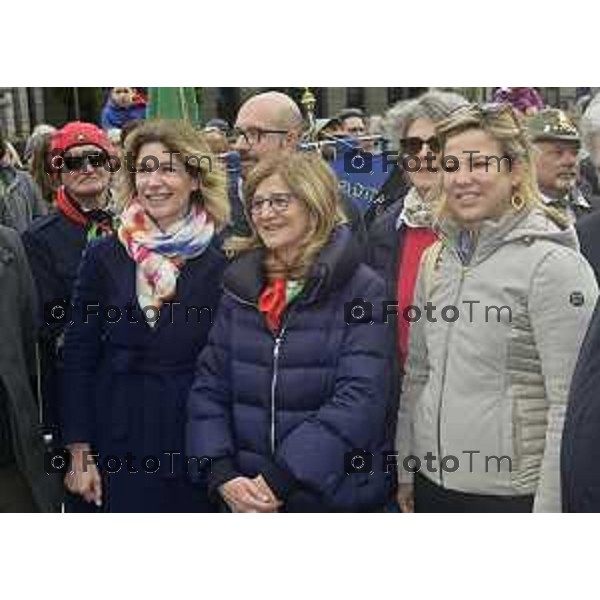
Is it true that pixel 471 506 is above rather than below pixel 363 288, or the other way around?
below

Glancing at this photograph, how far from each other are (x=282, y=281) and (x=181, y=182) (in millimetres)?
424

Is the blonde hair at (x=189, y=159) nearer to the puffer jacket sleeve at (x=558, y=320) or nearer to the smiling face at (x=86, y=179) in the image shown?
the smiling face at (x=86, y=179)

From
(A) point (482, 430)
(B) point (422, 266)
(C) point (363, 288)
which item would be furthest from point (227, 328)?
(A) point (482, 430)

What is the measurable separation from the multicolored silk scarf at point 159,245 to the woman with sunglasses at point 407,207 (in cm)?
52

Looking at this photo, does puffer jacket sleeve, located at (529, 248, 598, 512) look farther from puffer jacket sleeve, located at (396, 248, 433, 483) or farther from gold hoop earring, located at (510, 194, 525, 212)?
puffer jacket sleeve, located at (396, 248, 433, 483)

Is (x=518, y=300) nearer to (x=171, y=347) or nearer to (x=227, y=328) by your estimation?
(x=227, y=328)

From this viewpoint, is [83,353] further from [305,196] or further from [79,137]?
[305,196]

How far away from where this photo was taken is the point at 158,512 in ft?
9.90

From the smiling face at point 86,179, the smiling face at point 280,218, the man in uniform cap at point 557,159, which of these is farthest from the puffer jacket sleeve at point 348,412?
the smiling face at point 86,179

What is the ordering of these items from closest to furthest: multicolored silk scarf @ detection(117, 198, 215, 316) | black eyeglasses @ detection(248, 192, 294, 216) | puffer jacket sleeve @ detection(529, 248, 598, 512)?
puffer jacket sleeve @ detection(529, 248, 598, 512) → black eyeglasses @ detection(248, 192, 294, 216) → multicolored silk scarf @ detection(117, 198, 215, 316)

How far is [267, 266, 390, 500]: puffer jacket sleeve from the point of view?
2.71 m

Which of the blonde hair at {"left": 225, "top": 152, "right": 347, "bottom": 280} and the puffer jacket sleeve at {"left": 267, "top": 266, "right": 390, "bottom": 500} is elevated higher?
the blonde hair at {"left": 225, "top": 152, "right": 347, "bottom": 280}

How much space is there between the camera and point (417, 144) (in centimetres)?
273

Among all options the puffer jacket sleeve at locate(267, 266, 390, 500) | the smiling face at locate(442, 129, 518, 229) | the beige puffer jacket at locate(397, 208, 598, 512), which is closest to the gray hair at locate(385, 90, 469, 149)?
the smiling face at locate(442, 129, 518, 229)
